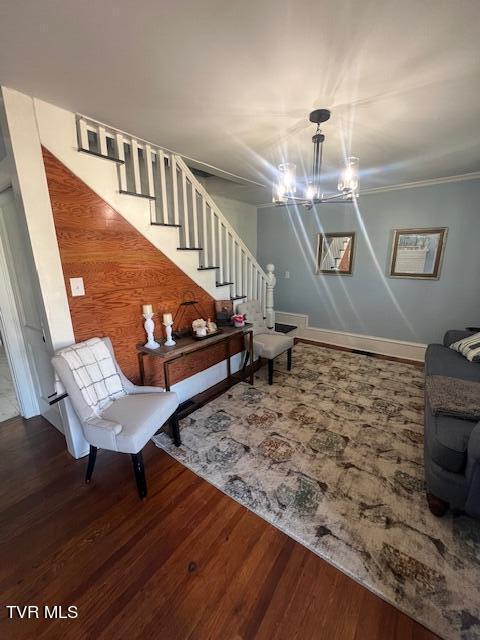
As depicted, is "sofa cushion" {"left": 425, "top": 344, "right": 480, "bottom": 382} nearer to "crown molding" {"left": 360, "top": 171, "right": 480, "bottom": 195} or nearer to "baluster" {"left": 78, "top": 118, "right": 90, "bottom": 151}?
"crown molding" {"left": 360, "top": 171, "right": 480, "bottom": 195}

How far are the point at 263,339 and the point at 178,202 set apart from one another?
179 centimetres

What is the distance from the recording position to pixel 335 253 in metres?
4.24

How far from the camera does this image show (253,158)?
2553 mm

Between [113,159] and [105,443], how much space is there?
1965 millimetres

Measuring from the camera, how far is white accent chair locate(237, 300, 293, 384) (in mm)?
3045

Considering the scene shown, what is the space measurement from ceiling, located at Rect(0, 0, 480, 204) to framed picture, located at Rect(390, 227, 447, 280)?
1495 millimetres

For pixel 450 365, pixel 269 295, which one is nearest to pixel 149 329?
pixel 269 295

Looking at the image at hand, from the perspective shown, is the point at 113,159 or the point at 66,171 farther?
the point at 113,159

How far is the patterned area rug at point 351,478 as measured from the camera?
1.24 m

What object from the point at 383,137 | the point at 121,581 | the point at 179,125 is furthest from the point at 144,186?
the point at 121,581

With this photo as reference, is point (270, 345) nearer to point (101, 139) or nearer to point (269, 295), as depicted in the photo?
point (269, 295)

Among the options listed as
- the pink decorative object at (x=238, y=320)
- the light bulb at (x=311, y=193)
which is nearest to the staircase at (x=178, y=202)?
the pink decorative object at (x=238, y=320)

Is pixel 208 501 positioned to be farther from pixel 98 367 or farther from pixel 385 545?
pixel 98 367
